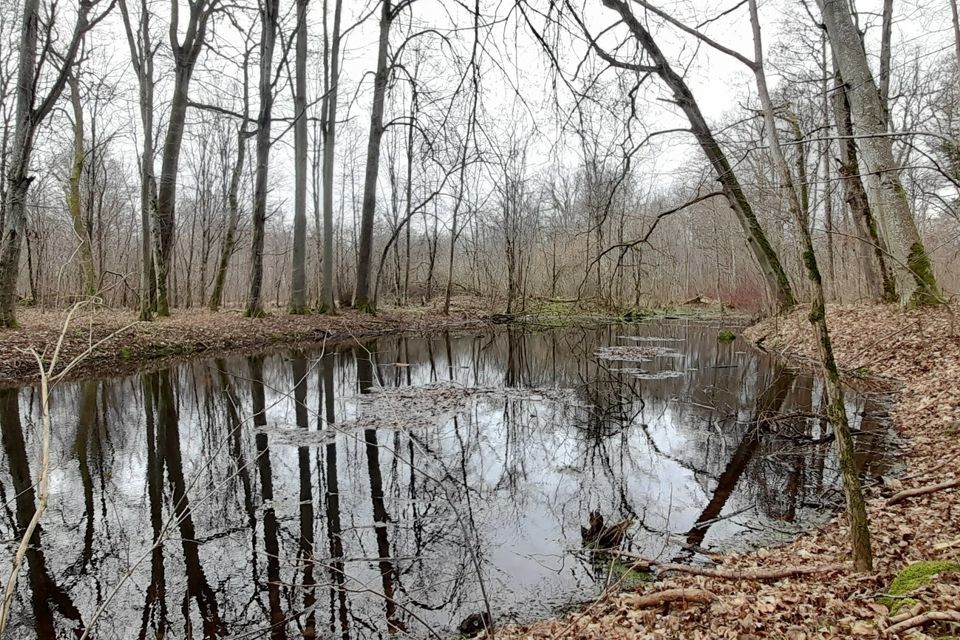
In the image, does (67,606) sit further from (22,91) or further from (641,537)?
(22,91)

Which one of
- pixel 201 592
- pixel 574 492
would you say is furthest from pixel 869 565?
pixel 201 592

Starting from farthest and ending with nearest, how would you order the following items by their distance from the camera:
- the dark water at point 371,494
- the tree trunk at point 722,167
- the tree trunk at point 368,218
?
the tree trunk at point 368,218
the tree trunk at point 722,167
the dark water at point 371,494

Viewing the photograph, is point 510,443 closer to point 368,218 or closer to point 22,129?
point 22,129

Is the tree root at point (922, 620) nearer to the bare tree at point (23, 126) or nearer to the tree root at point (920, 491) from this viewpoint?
the tree root at point (920, 491)

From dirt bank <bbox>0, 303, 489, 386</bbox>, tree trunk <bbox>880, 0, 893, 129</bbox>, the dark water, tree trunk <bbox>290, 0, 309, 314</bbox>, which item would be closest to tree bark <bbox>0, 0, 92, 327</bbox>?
dirt bank <bbox>0, 303, 489, 386</bbox>

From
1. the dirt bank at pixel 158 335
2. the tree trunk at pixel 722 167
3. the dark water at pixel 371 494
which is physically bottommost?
the dark water at pixel 371 494

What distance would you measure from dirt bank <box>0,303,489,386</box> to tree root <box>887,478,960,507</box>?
582 centimetres

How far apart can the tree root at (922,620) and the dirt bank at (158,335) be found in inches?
228

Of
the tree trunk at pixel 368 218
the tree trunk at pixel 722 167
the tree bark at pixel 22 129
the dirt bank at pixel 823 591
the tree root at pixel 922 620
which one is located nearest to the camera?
the tree root at pixel 922 620

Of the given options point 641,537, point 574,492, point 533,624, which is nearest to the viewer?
point 533,624

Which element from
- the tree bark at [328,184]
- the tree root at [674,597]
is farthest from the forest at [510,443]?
the tree bark at [328,184]

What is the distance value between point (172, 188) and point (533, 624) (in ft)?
51.2

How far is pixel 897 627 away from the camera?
2324 millimetres

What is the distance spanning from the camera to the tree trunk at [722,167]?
545cm
